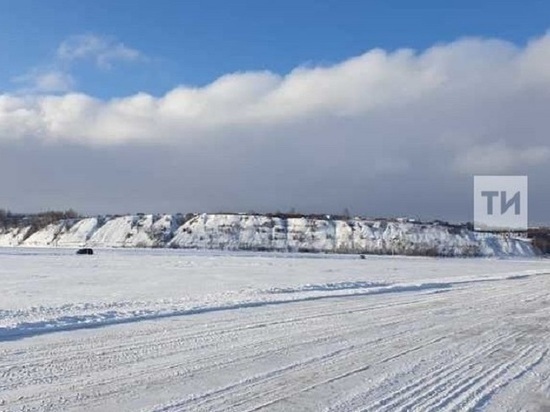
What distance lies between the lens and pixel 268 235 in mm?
149125

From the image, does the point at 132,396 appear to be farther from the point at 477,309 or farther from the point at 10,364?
the point at 477,309

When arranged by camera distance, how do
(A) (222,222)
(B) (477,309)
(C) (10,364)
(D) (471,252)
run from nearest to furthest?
(C) (10,364)
(B) (477,309)
(D) (471,252)
(A) (222,222)

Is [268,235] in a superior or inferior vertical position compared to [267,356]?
superior

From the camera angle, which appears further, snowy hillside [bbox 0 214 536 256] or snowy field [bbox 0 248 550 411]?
snowy hillside [bbox 0 214 536 256]

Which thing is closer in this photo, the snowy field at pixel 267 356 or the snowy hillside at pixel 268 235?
the snowy field at pixel 267 356

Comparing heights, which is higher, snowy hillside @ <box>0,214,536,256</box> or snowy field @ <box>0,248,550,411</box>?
snowy hillside @ <box>0,214,536,256</box>

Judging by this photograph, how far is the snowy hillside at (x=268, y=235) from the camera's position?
139m

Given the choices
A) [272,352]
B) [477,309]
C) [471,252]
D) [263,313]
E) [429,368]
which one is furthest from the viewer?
[471,252]

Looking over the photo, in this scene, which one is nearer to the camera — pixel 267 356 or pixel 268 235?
pixel 267 356

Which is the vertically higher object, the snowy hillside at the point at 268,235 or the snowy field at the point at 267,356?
the snowy hillside at the point at 268,235

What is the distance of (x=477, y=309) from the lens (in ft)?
57.6

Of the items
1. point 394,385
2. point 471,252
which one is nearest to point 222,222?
point 471,252

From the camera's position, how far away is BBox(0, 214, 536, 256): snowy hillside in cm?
13900

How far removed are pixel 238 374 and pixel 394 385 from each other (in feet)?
6.42
